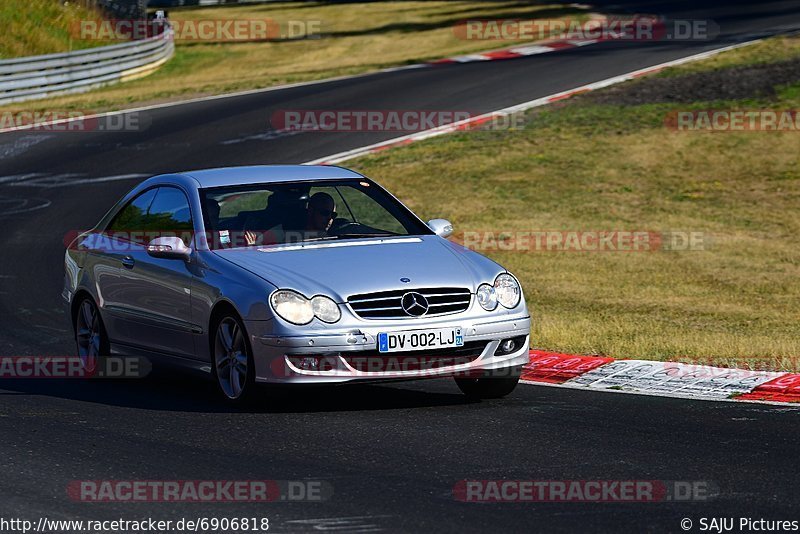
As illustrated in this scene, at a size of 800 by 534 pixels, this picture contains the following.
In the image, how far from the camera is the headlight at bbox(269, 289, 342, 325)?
8.12m

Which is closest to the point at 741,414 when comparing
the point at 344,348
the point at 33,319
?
the point at 344,348

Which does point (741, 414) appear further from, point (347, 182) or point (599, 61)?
point (599, 61)

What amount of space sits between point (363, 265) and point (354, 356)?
67 centimetres

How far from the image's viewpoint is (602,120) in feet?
80.5

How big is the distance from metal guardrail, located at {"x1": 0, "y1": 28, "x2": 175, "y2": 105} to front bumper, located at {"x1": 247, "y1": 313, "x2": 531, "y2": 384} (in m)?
21.6

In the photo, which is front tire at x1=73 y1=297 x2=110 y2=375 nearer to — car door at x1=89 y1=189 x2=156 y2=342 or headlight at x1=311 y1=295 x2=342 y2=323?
car door at x1=89 y1=189 x2=156 y2=342

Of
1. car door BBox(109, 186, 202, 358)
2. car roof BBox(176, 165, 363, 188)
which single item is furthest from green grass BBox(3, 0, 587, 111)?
car roof BBox(176, 165, 363, 188)

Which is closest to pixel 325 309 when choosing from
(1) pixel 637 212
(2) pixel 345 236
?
(2) pixel 345 236

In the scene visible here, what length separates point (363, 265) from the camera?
28.0ft

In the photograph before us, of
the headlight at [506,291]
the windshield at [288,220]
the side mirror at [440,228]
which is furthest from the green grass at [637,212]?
the windshield at [288,220]

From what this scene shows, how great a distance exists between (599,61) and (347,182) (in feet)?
69.6

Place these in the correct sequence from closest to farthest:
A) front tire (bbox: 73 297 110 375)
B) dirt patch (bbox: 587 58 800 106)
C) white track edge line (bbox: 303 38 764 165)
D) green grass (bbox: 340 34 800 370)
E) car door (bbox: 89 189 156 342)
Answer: car door (bbox: 89 189 156 342) → front tire (bbox: 73 297 110 375) → green grass (bbox: 340 34 800 370) → white track edge line (bbox: 303 38 764 165) → dirt patch (bbox: 587 58 800 106)

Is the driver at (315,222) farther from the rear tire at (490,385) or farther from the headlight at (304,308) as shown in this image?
the rear tire at (490,385)

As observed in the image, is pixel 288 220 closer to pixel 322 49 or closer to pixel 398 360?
pixel 398 360
